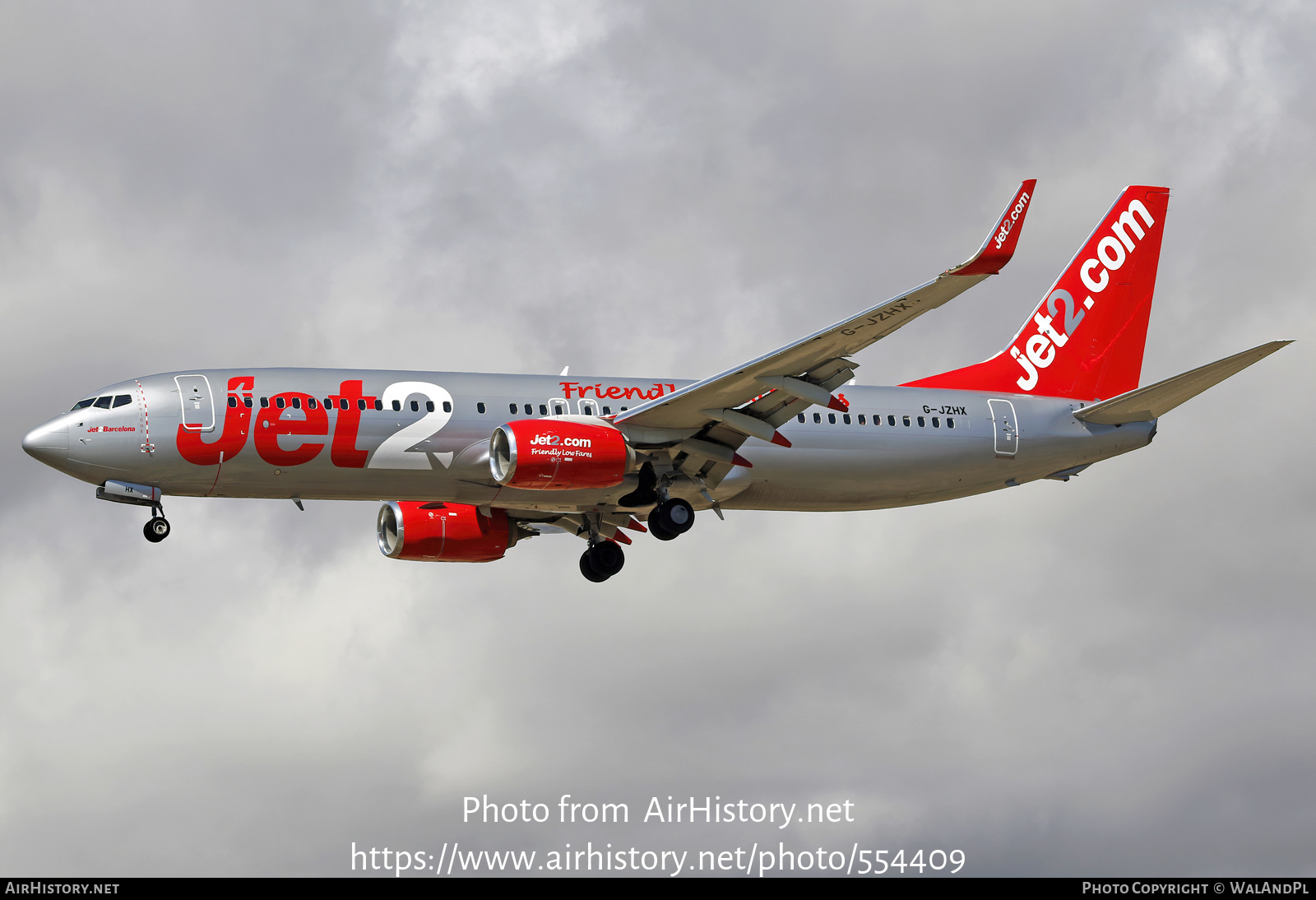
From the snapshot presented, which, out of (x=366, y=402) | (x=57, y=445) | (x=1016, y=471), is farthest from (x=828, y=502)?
(x=57, y=445)

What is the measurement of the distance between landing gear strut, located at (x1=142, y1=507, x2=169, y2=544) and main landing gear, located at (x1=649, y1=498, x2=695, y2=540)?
12.5 m

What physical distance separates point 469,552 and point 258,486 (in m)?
9.79

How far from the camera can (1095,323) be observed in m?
53.5

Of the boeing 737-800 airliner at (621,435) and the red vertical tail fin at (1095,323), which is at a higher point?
the red vertical tail fin at (1095,323)

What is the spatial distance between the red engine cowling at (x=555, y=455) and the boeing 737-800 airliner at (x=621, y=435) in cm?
5

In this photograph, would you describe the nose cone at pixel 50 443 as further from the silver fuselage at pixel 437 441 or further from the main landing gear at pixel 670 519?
the main landing gear at pixel 670 519

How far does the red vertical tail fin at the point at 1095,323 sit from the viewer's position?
168 feet

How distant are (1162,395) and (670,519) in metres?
14.4

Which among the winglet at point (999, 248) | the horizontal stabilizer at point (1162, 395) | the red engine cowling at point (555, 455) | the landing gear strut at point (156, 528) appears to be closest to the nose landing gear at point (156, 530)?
the landing gear strut at point (156, 528)

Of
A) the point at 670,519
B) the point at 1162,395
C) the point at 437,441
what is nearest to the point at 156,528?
the point at 437,441

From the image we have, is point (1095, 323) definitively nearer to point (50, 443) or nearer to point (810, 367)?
point (810, 367)

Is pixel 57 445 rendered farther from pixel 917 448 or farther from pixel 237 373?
pixel 917 448

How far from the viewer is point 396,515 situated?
49.5 m
